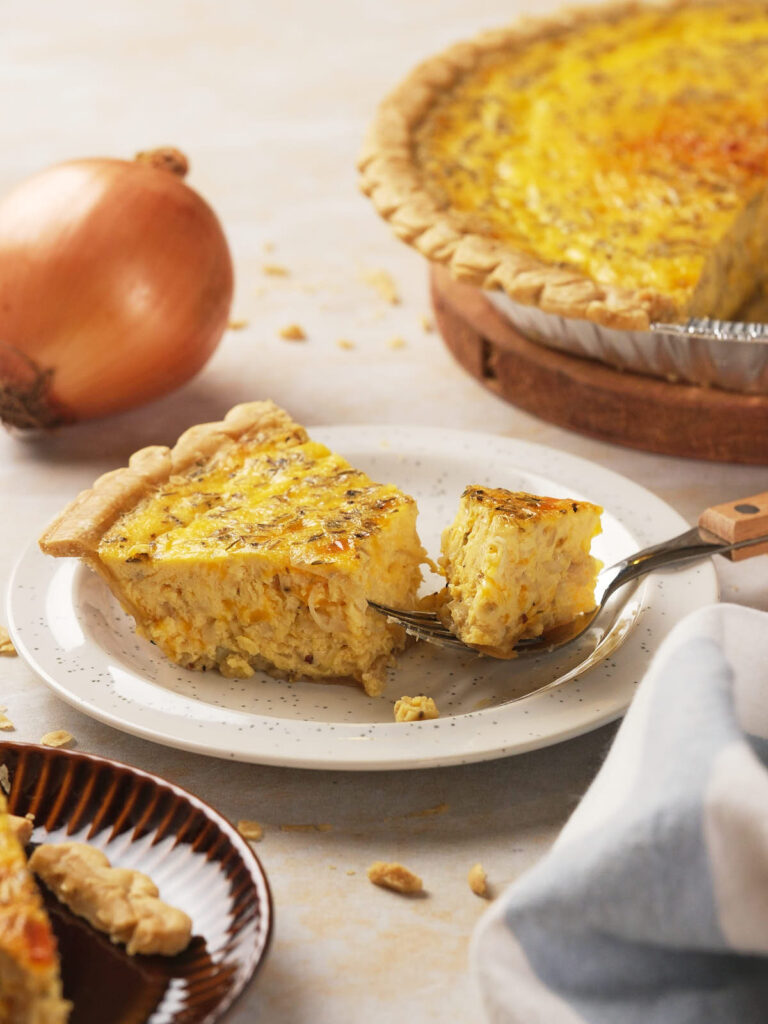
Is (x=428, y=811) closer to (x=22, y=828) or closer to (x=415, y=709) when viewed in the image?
(x=415, y=709)

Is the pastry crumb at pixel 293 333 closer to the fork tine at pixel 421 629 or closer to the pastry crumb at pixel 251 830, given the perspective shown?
the fork tine at pixel 421 629

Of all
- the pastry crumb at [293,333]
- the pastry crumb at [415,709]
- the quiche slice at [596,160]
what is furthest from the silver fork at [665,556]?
the pastry crumb at [293,333]

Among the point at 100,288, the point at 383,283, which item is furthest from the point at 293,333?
the point at 100,288

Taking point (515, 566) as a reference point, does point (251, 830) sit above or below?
below

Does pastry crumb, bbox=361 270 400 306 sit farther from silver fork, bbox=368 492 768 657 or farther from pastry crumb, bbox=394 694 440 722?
pastry crumb, bbox=394 694 440 722

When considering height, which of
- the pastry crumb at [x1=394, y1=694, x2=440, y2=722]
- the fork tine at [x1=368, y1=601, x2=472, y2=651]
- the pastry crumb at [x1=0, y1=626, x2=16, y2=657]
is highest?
the fork tine at [x1=368, y1=601, x2=472, y2=651]

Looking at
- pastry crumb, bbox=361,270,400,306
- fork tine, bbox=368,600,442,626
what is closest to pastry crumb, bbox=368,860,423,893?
fork tine, bbox=368,600,442,626

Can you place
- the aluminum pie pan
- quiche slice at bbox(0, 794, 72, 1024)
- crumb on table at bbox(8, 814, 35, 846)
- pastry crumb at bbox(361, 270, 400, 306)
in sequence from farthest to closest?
pastry crumb at bbox(361, 270, 400, 306) → the aluminum pie pan → crumb on table at bbox(8, 814, 35, 846) → quiche slice at bbox(0, 794, 72, 1024)
